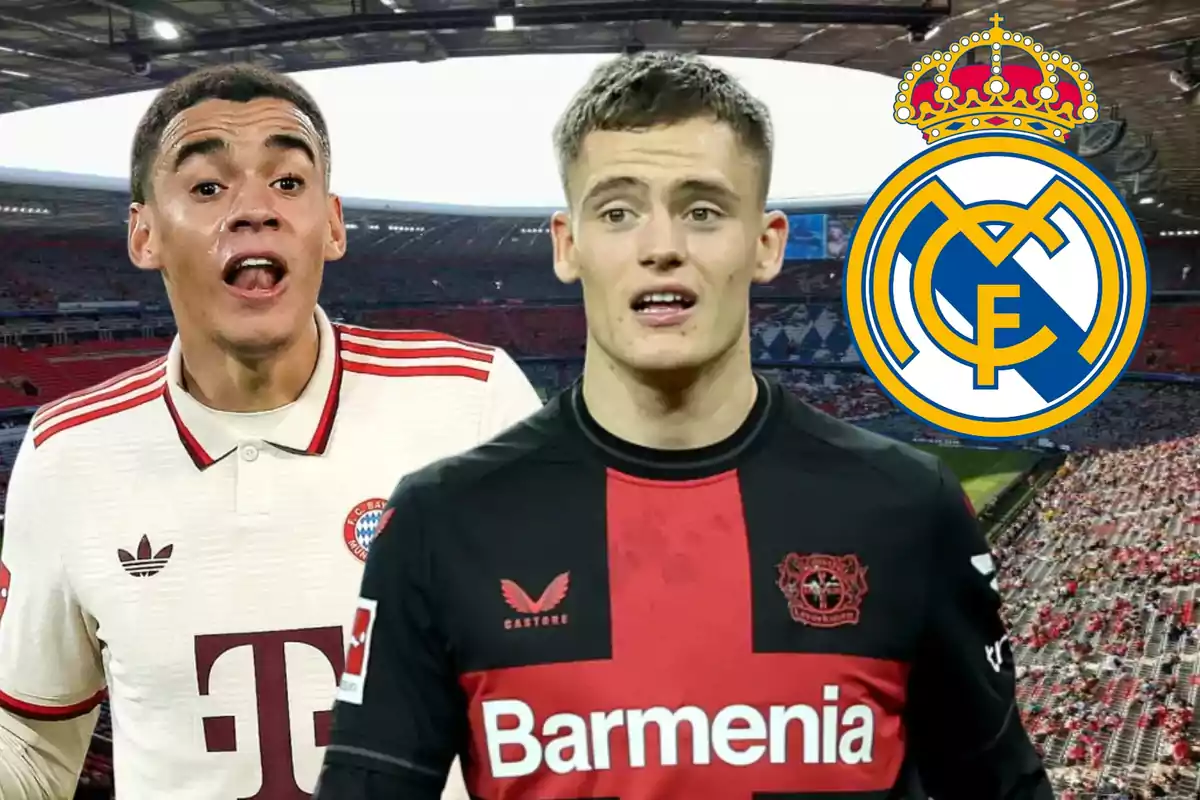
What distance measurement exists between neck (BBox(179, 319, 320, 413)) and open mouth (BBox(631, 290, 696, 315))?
2.49 ft

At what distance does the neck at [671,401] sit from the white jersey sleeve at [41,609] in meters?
1.03

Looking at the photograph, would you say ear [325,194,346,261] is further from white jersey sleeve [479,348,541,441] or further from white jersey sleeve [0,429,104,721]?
white jersey sleeve [0,429,104,721]

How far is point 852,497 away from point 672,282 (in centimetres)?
39

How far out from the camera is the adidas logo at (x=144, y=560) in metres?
1.58

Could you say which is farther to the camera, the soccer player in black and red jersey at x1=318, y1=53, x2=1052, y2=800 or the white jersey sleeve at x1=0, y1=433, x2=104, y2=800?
the white jersey sleeve at x1=0, y1=433, x2=104, y2=800

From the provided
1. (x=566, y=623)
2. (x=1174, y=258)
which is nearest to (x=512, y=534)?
(x=566, y=623)

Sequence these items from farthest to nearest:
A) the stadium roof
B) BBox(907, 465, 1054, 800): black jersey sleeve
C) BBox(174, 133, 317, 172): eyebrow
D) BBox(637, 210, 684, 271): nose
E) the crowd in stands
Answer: the crowd in stands < the stadium roof < BBox(174, 133, 317, 172): eyebrow < BBox(907, 465, 1054, 800): black jersey sleeve < BBox(637, 210, 684, 271): nose

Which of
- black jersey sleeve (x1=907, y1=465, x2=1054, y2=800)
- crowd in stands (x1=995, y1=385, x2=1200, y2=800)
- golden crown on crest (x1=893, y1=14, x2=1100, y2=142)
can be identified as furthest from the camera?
crowd in stands (x1=995, y1=385, x2=1200, y2=800)

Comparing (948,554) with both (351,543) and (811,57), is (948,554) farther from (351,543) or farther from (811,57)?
(811,57)

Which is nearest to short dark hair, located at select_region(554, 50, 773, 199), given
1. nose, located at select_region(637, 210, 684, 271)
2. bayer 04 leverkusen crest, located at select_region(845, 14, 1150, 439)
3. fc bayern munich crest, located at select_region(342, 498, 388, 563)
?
nose, located at select_region(637, 210, 684, 271)

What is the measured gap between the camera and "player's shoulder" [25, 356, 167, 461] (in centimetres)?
162

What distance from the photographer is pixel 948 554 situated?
1181 millimetres

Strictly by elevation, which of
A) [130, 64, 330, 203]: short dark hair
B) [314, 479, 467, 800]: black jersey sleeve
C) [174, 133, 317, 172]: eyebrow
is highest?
[130, 64, 330, 203]: short dark hair

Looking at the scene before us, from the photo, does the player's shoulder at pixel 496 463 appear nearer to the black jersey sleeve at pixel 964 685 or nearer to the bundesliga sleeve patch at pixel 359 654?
the bundesliga sleeve patch at pixel 359 654
